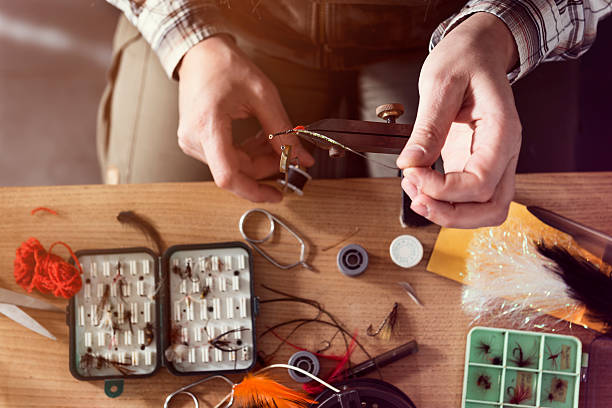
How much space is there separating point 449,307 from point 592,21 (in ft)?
2.07

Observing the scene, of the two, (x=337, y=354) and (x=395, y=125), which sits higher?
(x=395, y=125)

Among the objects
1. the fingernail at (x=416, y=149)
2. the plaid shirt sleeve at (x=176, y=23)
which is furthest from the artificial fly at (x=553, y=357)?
the plaid shirt sleeve at (x=176, y=23)

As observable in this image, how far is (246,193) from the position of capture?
88 cm

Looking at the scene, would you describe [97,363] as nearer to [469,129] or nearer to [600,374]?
[469,129]

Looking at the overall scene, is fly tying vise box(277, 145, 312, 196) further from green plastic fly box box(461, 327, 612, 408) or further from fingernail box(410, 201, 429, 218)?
green plastic fly box box(461, 327, 612, 408)

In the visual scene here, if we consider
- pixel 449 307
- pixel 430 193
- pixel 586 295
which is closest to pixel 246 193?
pixel 430 193

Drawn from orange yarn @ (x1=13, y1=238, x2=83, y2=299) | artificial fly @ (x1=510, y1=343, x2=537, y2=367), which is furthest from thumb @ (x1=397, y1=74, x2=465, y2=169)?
orange yarn @ (x1=13, y1=238, x2=83, y2=299)

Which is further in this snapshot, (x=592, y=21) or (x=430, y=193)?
(x=592, y=21)

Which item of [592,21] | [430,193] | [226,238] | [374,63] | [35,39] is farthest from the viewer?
[35,39]

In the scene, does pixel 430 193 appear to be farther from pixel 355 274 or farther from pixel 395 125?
A: pixel 355 274

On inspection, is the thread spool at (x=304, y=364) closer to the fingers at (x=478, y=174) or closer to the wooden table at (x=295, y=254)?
the wooden table at (x=295, y=254)

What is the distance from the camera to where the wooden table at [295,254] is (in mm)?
905

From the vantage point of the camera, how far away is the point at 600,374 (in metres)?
0.89

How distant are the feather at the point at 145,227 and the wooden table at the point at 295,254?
1 cm
